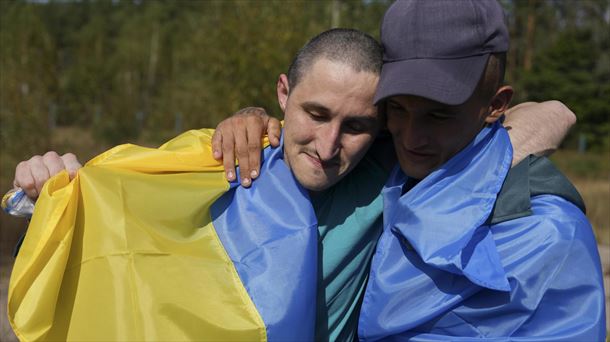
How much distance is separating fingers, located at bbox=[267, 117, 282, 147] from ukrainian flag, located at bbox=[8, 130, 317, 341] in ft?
0.54

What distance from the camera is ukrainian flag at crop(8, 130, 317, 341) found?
2.31 meters

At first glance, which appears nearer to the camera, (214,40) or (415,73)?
(415,73)

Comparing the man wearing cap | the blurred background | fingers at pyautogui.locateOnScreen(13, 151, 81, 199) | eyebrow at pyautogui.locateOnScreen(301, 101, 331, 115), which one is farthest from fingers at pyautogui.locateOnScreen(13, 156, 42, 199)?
the blurred background

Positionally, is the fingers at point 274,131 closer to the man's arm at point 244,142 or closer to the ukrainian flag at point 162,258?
the man's arm at point 244,142

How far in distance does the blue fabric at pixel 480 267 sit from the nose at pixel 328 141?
27 centimetres

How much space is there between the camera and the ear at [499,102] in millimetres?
2363

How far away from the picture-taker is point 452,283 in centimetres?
235

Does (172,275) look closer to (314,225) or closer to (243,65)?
(314,225)

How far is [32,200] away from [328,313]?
1044mm

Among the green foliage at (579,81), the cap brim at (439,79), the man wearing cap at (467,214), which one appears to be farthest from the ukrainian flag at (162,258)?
the green foliage at (579,81)

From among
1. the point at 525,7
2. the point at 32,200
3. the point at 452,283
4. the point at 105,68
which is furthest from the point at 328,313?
the point at 105,68

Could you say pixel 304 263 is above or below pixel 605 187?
above

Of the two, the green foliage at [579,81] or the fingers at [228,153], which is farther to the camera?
the green foliage at [579,81]

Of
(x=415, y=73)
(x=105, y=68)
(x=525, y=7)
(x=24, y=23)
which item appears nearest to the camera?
(x=415, y=73)
